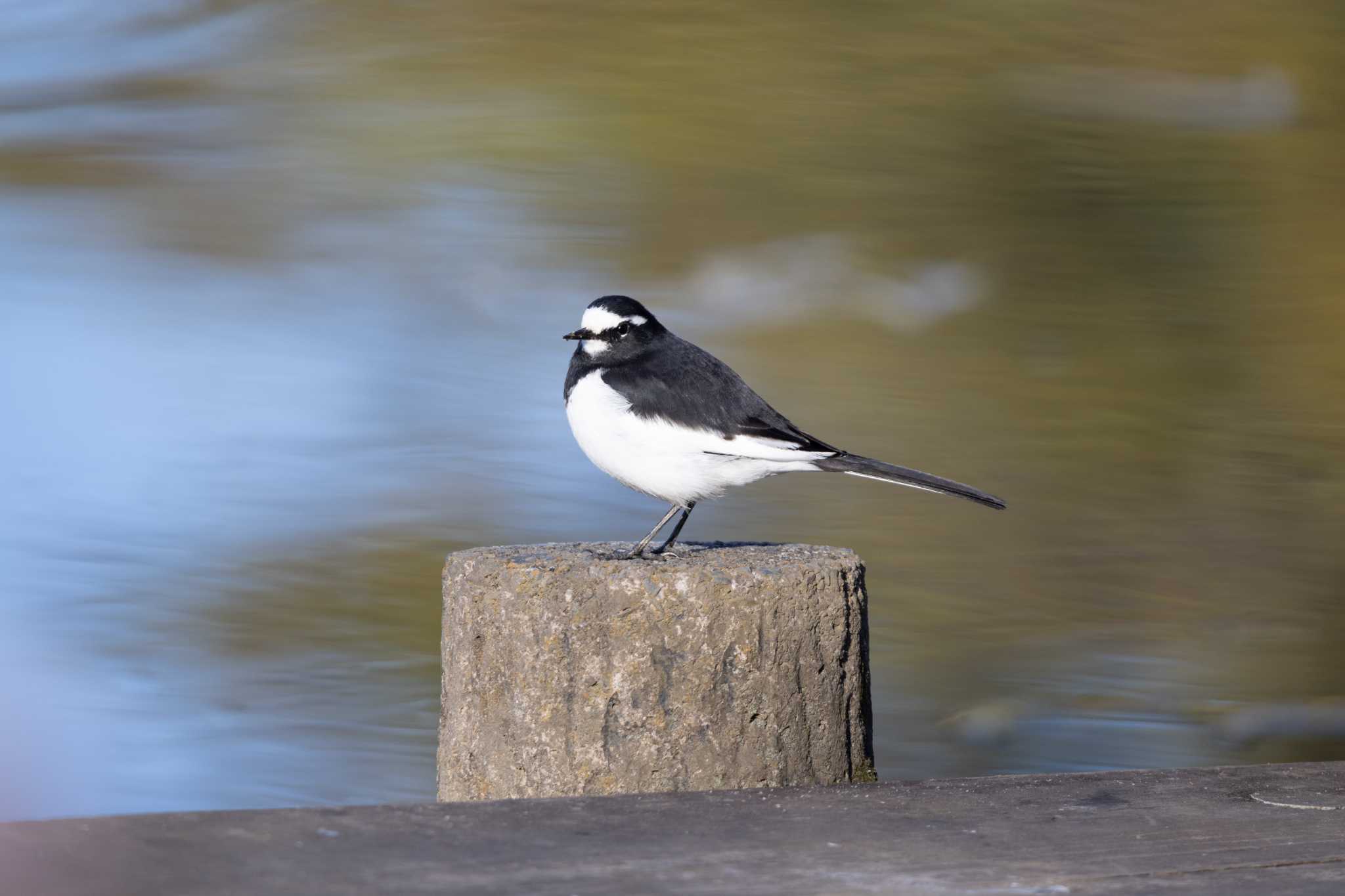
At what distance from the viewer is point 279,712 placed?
4.08 metres

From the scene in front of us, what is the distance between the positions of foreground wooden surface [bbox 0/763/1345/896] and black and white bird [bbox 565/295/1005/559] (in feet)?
1.58

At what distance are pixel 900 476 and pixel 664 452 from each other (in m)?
0.31

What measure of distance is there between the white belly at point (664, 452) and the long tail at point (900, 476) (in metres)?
0.02

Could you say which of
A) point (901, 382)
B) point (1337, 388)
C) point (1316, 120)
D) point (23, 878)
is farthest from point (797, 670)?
point (1316, 120)

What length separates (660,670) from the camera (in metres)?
1.55

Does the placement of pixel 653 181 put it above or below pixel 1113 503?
above

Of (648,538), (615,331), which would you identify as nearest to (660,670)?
(648,538)

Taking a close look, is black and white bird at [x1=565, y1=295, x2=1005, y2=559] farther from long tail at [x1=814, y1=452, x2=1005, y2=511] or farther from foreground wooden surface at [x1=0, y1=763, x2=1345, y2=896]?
foreground wooden surface at [x1=0, y1=763, x2=1345, y2=896]

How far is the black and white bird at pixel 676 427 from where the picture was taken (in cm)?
180

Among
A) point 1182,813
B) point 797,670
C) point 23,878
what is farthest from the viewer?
point 797,670

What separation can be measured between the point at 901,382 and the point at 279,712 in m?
2.08

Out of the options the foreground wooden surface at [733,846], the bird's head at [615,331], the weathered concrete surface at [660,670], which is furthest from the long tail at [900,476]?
the foreground wooden surface at [733,846]

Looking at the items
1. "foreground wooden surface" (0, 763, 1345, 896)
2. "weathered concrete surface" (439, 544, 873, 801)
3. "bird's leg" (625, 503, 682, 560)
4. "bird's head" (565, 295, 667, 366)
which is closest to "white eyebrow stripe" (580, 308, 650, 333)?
"bird's head" (565, 295, 667, 366)

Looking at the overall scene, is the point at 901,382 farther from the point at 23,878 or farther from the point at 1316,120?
the point at 23,878
